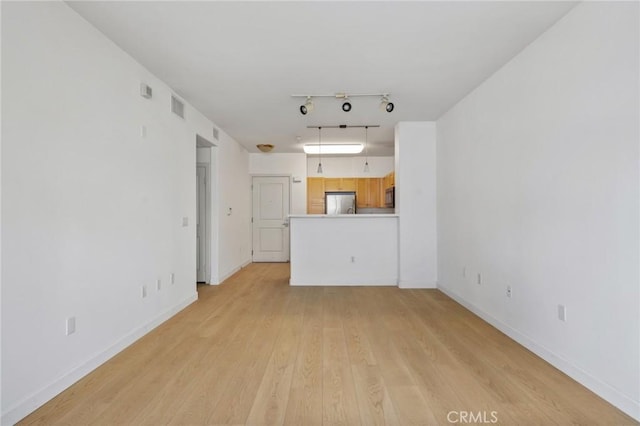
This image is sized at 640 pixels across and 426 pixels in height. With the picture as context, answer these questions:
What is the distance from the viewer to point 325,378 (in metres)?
2.29

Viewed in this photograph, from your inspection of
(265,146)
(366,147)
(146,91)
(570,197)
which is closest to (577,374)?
(570,197)

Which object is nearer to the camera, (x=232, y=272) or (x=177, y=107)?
(x=177, y=107)

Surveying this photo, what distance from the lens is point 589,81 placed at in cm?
215

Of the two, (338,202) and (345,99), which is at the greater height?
(345,99)

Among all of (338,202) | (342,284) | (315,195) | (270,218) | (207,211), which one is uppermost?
(315,195)

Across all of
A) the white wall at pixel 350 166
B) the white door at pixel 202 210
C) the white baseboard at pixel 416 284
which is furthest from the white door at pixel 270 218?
the white baseboard at pixel 416 284

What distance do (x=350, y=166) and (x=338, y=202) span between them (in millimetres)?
969

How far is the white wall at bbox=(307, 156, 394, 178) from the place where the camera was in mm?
8117

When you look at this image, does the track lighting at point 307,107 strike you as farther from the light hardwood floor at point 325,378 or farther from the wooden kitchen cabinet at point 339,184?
the wooden kitchen cabinet at point 339,184

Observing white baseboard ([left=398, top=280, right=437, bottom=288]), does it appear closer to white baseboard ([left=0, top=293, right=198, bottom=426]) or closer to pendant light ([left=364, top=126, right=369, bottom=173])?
pendant light ([left=364, top=126, right=369, bottom=173])

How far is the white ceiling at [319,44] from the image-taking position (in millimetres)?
2287

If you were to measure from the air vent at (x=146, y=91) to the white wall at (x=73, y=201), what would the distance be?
82 mm

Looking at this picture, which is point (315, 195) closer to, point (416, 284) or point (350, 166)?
point (350, 166)

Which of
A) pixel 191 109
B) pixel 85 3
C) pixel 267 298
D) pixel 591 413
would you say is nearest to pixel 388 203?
pixel 267 298
